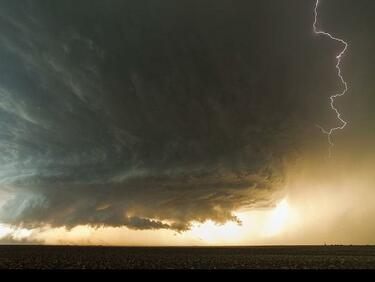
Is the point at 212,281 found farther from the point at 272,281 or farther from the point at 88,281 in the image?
the point at 88,281

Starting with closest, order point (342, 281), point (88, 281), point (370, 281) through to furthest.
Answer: point (370, 281), point (342, 281), point (88, 281)

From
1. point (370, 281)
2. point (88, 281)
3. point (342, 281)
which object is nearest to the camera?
point (370, 281)

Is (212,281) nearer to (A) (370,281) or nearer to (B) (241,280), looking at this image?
(B) (241,280)

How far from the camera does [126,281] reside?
41.5m

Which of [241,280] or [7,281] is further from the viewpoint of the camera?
[241,280]

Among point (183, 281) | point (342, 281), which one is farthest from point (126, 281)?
point (342, 281)

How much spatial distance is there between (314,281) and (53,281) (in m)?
30.6

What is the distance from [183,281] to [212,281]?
3684mm

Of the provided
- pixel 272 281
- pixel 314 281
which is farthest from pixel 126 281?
pixel 314 281

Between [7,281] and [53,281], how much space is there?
485 cm

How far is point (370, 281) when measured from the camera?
116ft

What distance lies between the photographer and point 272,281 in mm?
38719

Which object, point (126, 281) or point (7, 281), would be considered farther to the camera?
point (126, 281)

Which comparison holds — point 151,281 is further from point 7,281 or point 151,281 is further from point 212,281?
point 7,281
